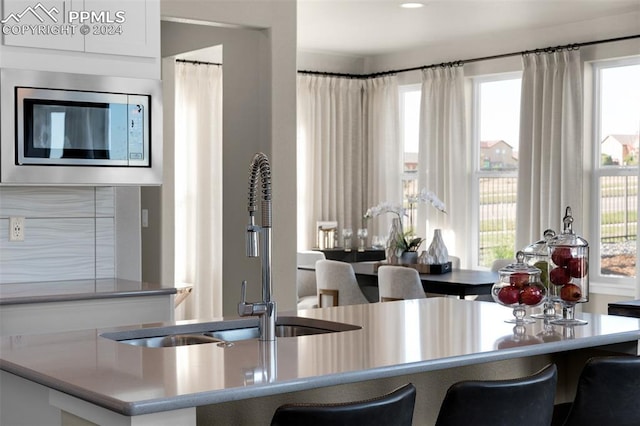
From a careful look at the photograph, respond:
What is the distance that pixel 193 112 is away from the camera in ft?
25.7

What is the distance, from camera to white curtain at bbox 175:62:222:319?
306 inches

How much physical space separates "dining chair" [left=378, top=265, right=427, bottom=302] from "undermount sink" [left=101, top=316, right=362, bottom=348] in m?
2.83

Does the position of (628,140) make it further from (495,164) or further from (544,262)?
(544,262)

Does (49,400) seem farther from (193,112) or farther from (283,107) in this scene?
(193,112)

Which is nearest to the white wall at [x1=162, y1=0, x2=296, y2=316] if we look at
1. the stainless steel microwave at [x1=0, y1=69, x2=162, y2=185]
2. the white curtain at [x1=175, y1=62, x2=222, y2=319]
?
the stainless steel microwave at [x1=0, y1=69, x2=162, y2=185]

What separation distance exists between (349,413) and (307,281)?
5564 millimetres

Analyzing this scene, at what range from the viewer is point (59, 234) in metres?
4.32

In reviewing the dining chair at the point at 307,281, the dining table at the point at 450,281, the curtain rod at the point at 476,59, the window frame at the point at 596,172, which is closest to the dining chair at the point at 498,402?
the dining table at the point at 450,281

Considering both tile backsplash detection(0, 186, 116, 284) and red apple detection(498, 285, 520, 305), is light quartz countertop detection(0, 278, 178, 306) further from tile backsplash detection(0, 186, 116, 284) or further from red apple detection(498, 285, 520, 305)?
red apple detection(498, 285, 520, 305)

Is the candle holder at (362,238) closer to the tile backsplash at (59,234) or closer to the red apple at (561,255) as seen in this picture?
the tile backsplash at (59,234)

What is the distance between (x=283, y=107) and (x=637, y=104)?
3146 millimetres

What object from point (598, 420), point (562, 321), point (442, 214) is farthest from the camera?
point (442, 214)

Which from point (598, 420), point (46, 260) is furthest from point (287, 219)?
point (598, 420)

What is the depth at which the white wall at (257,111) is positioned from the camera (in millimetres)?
5305
